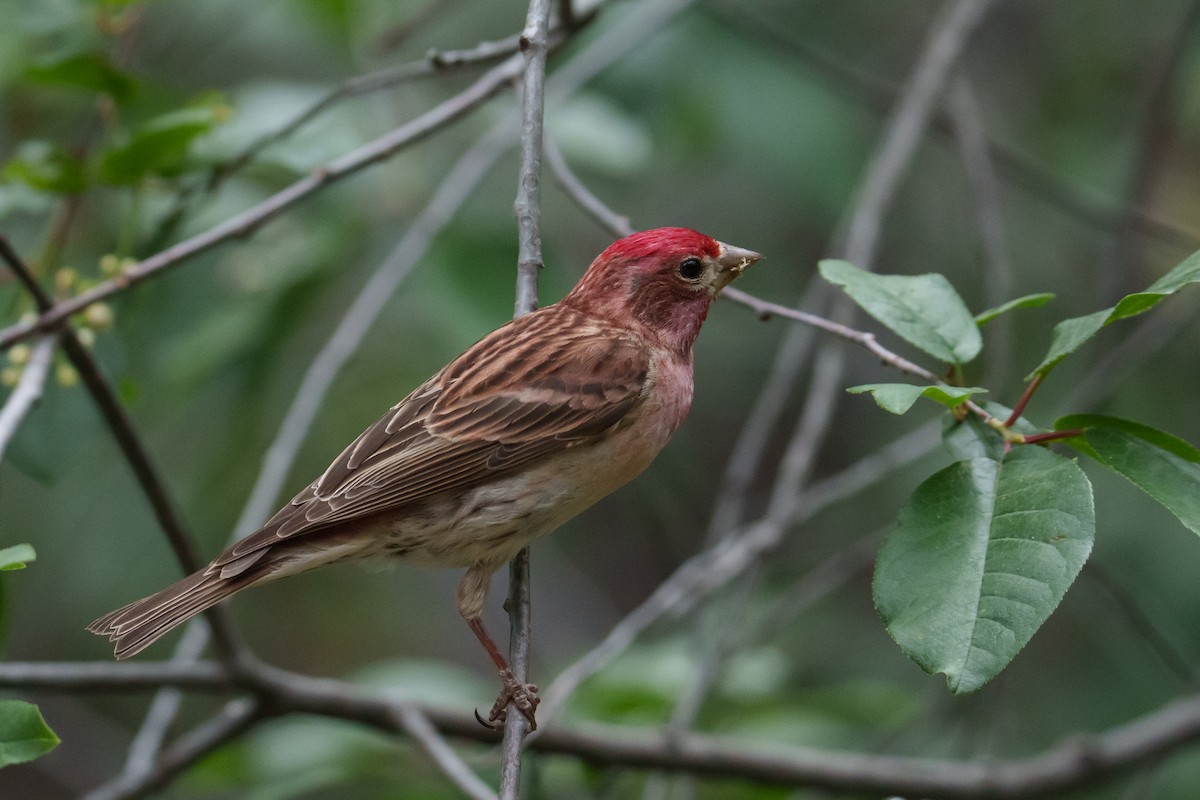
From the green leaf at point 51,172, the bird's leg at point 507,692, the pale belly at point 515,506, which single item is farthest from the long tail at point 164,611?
the green leaf at point 51,172

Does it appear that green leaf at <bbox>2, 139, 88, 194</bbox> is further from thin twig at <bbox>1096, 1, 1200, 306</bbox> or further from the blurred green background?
thin twig at <bbox>1096, 1, 1200, 306</bbox>

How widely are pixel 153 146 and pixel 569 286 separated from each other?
1.62 m

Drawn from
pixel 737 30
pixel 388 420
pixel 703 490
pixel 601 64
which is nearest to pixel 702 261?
pixel 388 420

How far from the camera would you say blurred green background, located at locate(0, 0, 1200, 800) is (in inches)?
188

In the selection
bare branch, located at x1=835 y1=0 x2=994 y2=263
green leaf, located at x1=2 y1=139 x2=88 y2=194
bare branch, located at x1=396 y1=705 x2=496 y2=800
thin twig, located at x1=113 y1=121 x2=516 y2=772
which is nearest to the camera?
bare branch, located at x1=396 y1=705 x2=496 y2=800

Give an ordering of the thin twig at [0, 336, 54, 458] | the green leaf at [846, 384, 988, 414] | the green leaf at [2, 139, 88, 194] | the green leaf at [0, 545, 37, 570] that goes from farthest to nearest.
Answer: the green leaf at [2, 139, 88, 194], the thin twig at [0, 336, 54, 458], the green leaf at [846, 384, 988, 414], the green leaf at [0, 545, 37, 570]

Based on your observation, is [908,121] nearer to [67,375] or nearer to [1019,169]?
[1019,169]

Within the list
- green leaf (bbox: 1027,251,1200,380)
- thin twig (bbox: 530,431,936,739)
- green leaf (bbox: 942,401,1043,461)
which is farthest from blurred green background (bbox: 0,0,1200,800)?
green leaf (bbox: 1027,251,1200,380)

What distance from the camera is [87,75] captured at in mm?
4246

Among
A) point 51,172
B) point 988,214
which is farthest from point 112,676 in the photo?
point 988,214

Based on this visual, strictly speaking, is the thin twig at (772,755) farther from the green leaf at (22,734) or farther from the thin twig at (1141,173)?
the green leaf at (22,734)

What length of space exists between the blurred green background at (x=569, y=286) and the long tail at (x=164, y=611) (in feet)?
1.89

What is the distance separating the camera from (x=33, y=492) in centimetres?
691

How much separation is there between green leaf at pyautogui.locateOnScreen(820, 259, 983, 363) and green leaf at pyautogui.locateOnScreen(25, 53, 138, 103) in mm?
2542
